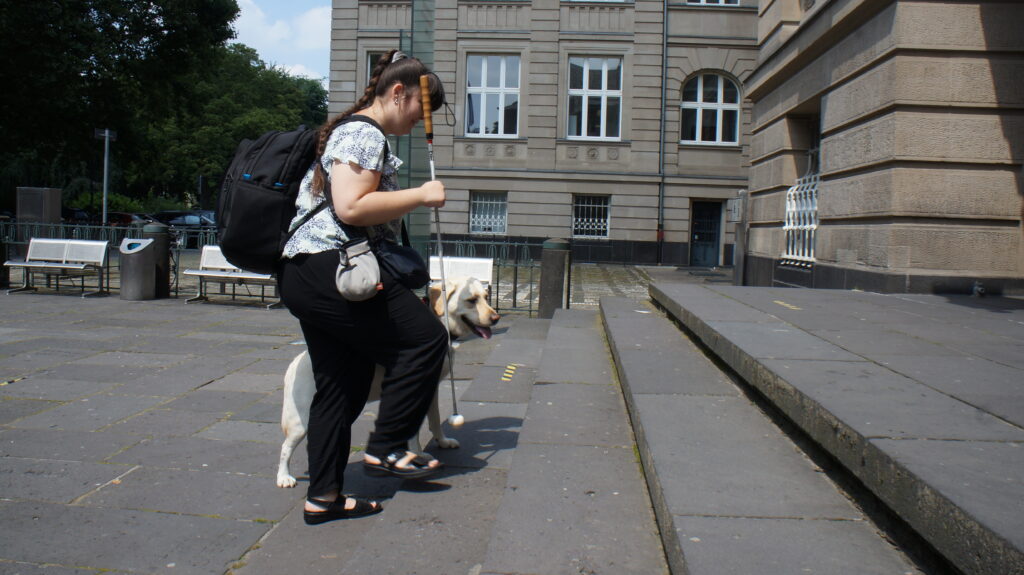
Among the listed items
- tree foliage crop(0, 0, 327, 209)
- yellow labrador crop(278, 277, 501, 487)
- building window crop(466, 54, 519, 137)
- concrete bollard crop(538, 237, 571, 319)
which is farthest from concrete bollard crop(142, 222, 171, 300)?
building window crop(466, 54, 519, 137)

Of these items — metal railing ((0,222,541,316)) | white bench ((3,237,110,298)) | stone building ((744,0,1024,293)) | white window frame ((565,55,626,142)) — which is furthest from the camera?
white window frame ((565,55,626,142))

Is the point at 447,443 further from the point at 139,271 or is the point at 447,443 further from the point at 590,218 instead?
the point at 590,218

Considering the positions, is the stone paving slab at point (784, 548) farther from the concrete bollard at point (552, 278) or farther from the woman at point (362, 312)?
the concrete bollard at point (552, 278)

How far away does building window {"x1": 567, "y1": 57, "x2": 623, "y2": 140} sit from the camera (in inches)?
1057

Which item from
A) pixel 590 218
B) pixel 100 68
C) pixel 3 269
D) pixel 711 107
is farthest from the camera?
pixel 590 218

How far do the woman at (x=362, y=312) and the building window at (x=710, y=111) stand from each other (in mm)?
24649

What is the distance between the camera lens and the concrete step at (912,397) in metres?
2.06

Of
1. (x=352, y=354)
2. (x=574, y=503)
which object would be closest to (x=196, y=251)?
(x=352, y=354)

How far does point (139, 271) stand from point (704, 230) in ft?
64.1

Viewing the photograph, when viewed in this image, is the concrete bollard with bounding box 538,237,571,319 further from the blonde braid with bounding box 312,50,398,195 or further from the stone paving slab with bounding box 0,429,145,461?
the blonde braid with bounding box 312,50,398,195

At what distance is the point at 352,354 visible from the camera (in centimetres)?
331

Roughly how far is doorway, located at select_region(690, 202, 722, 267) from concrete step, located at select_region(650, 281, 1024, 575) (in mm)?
20536

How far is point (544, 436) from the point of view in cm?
392

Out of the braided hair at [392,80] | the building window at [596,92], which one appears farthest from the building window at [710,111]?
the braided hair at [392,80]
